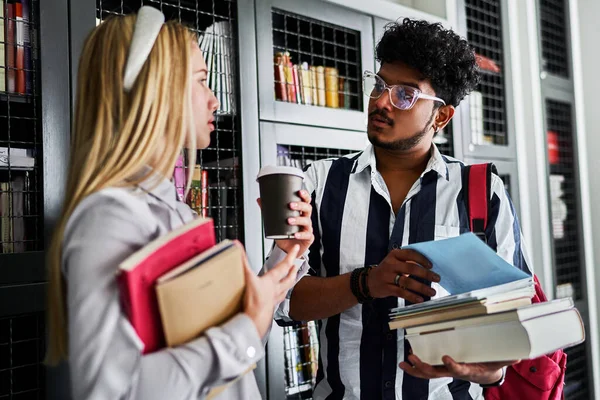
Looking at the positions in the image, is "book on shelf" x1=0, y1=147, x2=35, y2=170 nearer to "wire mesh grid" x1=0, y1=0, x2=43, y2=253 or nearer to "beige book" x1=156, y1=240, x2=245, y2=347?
"wire mesh grid" x1=0, y1=0, x2=43, y2=253

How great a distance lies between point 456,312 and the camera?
1.00 m

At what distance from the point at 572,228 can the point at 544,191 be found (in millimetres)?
484

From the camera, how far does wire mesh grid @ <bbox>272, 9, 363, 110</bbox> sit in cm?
219

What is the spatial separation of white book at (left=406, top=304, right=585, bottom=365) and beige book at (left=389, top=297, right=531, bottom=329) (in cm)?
1

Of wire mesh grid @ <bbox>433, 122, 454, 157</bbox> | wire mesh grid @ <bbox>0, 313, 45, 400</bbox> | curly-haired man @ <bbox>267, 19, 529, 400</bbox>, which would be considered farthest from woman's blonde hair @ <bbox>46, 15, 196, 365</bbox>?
wire mesh grid @ <bbox>433, 122, 454, 157</bbox>

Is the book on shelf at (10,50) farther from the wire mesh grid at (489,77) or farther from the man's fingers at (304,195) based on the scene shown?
the wire mesh grid at (489,77)

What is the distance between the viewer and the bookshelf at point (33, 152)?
151 cm

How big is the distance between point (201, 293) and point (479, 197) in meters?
0.88

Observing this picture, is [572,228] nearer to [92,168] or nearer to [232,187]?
[232,187]

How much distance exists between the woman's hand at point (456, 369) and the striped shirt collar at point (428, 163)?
564mm

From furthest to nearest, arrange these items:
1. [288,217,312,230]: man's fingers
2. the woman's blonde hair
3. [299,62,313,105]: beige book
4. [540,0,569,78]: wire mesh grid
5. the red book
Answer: [540,0,569,78]: wire mesh grid → [299,62,313,105]: beige book → [288,217,312,230]: man's fingers → the woman's blonde hair → the red book

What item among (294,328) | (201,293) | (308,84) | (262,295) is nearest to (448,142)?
(308,84)

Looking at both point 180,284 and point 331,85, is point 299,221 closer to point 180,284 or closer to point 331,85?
point 180,284

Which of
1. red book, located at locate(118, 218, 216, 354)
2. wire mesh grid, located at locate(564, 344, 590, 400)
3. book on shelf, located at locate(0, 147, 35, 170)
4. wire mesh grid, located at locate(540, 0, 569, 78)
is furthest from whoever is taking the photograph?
wire mesh grid, located at locate(540, 0, 569, 78)
